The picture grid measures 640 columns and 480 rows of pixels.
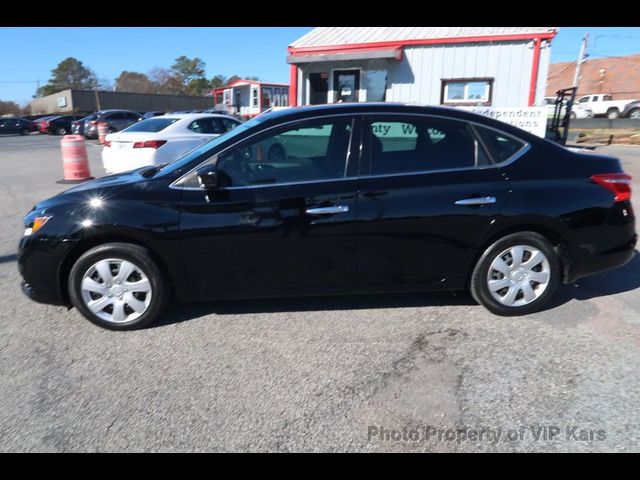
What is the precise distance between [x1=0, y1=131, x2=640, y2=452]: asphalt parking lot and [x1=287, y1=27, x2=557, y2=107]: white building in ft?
27.2

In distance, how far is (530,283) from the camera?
12.0 feet

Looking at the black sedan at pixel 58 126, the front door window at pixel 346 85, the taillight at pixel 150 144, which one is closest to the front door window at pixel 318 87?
the front door window at pixel 346 85

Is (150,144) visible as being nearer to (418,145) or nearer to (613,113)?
(418,145)

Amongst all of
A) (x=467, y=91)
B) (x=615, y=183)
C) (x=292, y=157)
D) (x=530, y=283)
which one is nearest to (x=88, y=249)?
(x=292, y=157)

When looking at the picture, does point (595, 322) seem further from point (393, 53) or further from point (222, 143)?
point (393, 53)

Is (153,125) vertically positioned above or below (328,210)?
above

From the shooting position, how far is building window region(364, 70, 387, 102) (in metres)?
12.3

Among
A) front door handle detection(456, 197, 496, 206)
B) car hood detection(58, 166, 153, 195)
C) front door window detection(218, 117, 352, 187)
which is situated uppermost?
front door window detection(218, 117, 352, 187)

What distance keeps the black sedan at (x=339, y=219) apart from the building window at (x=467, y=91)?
27.8 ft

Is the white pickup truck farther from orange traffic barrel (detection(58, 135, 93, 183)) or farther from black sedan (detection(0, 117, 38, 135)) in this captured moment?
black sedan (detection(0, 117, 38, 135))

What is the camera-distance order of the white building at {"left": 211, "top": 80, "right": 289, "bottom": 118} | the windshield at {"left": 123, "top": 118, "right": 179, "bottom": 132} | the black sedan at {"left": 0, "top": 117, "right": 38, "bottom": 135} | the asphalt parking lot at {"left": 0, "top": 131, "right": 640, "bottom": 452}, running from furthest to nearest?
1. the black sedan at {"left": 0, "top": 117, "right": 38, "bottom": 135}
2. the white building at {"left": 211, "top": 80, "right": 289, "bottom": 118}
3. the windshield at {"left": 123, "top": 118, "right": 179, "bottom": 132}
4. the asphalt parking lot at {"left": 0, "top": 131, "right": 640, "bottom": 452}

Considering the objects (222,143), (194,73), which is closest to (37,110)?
(194,73)

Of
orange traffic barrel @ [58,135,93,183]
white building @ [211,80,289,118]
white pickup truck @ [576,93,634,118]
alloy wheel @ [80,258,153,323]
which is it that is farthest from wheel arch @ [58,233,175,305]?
white pickup truck @ [576,93,634,118]

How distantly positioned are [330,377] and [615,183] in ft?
8.89
